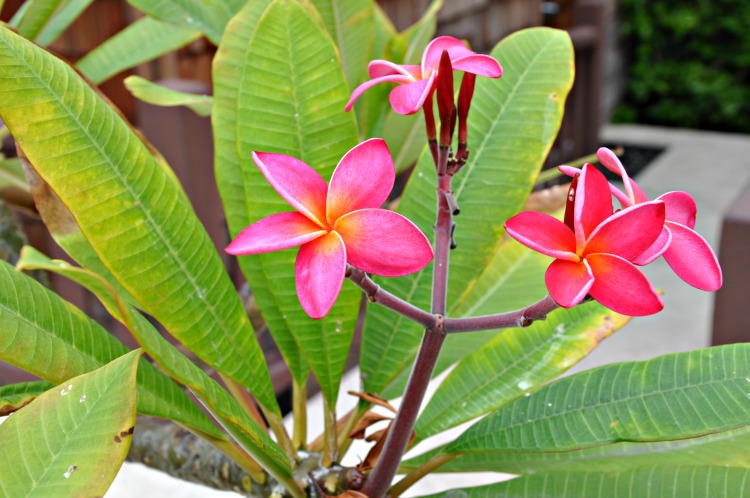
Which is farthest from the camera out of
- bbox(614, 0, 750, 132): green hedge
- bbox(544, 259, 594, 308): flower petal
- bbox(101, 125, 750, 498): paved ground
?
bbox(614, 0, 750, 132): green hedge

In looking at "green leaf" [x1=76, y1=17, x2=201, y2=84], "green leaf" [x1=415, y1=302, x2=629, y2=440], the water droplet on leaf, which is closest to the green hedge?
"green leaf" [x1=76, y1=17, x2=201, y2=84]

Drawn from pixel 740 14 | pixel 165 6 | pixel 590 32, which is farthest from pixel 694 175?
pixel 165 6

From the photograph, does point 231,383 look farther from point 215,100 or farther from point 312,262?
point 312,262

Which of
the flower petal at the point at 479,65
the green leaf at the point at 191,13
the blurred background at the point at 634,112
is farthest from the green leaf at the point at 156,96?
the flower petal at the point at 479,65

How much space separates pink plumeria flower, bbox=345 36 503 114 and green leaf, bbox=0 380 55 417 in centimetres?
23

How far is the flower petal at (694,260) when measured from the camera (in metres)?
0.35

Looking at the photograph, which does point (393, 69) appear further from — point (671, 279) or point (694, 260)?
point (671, 279)

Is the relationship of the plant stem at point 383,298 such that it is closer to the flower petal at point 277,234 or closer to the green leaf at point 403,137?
the flower petal at point 277,234

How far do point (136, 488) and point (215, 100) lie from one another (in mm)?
966

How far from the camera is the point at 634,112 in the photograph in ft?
19.3

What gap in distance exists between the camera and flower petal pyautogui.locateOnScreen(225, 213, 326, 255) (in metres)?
0.31

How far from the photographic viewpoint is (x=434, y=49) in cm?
43

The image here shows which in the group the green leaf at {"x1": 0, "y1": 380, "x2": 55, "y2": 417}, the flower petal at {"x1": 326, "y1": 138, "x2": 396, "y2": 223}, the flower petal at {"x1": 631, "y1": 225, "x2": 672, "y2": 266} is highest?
the flower petal at {"x1": 326, "y1": 138, "x2": 396, "y2": 223}

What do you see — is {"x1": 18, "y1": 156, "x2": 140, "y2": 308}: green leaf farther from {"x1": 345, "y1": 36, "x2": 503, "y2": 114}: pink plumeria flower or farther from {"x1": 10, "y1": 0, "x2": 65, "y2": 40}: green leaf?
{"x1": 10, "y1": 0, "x2": 65, "y2": 40}: green leaf
